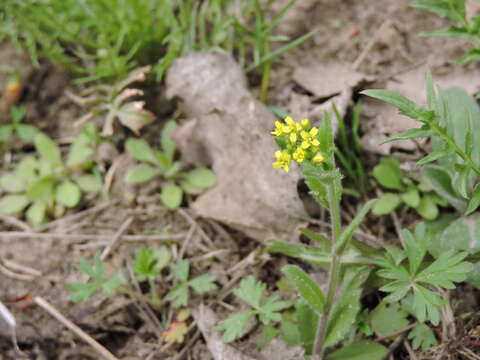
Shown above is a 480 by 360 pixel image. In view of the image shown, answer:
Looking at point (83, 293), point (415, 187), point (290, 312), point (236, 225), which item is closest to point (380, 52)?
point (415, 187)

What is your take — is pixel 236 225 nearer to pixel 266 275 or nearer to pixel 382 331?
pixel 266 275

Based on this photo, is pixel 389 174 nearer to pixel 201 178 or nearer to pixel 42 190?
pixel 201 178

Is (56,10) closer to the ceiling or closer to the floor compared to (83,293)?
closer to the ceiling

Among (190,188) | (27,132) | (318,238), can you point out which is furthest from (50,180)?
(318,238)

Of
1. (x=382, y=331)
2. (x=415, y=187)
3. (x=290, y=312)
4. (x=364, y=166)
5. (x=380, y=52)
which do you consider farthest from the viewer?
(x=380, y=52)

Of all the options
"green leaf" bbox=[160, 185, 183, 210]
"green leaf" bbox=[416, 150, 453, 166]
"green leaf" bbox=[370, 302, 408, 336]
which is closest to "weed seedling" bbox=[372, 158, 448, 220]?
"green leaf" bbox=[370, 302, 408, 336]

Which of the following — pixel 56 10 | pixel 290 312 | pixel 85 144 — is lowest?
pixel 290 312
